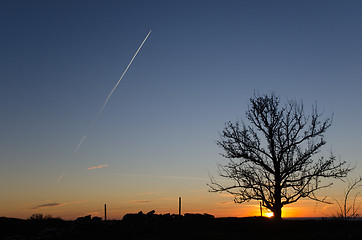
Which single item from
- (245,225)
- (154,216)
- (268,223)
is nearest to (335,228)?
(268,223)

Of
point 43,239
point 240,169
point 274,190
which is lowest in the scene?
point 43,239

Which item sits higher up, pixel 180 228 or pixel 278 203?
pixel 278 203

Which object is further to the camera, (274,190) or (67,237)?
(274,190)

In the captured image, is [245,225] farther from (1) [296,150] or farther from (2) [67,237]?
(2) [67,237]

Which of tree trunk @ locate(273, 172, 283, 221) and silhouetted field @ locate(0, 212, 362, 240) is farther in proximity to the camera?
tree trunk @ locate(273, 172, 283, 221)

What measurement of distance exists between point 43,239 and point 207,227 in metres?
9.42

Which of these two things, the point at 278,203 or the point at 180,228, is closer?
the point at 180,228

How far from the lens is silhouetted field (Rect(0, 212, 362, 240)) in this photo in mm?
19281

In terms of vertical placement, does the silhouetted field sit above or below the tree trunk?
below

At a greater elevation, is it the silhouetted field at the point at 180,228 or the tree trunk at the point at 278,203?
the tree trunk at the point at 278,203

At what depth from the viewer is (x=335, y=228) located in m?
21.0

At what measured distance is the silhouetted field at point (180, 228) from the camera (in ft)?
63.3

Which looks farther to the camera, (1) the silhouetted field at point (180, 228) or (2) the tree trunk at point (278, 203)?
(2) the tree trunk at point (278, 203)

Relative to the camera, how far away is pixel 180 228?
21.3 metres
